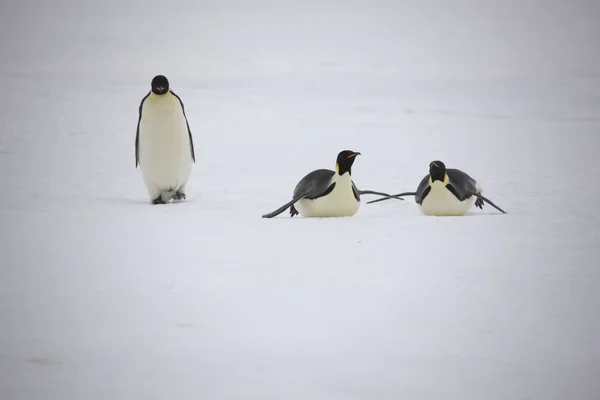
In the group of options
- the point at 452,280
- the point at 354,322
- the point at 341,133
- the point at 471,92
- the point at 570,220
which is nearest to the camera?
the point at 354,322

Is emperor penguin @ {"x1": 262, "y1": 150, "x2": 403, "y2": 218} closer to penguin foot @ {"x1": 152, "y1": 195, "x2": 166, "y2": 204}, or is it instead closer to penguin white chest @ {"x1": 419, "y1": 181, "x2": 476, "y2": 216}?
penguin white chest @ {"x1": 419, "y1": 181, "x2": 476, "y2": 216}

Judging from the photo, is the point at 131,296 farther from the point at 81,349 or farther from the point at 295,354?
the point at 295,354

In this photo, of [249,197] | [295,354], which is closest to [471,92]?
[249,197]

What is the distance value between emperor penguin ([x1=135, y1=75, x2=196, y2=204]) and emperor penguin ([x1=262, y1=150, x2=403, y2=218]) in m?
1.09

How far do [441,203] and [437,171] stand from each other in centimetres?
20

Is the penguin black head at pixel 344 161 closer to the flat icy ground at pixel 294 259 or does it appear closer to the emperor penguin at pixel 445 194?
the flat icy ground at pixel 294 259

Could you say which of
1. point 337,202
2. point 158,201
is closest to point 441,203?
point 337,202

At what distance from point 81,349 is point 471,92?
36.8ft

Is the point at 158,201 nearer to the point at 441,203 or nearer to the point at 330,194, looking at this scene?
the point at 330,194

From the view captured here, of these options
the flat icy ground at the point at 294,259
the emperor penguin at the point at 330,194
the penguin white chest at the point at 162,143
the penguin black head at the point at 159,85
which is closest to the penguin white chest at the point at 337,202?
the emperor penguin at the point at 330,194

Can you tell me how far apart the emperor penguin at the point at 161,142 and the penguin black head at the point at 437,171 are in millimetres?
1775

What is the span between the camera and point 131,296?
2.93 m

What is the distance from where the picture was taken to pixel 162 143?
5355mm

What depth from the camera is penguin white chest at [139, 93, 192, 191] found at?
211 inches
